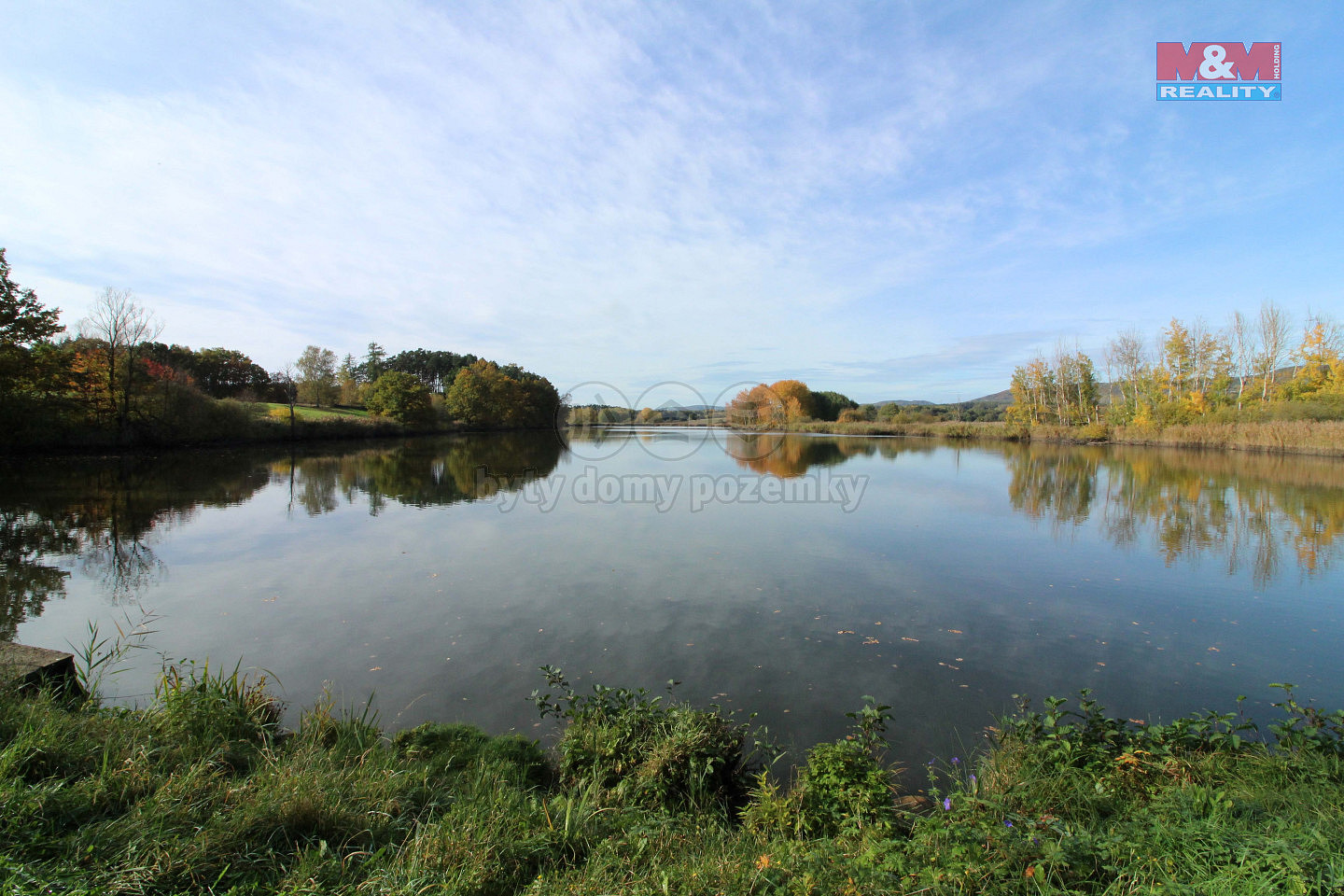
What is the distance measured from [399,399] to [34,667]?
49.6m

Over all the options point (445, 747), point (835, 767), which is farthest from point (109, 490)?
point (835, 767)

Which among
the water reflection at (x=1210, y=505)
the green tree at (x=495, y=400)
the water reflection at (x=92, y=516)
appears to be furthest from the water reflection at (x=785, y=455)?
the green tree at (x=495, y=400)

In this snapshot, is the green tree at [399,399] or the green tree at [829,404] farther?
the green tree at [829,404]

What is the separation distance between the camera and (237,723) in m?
3.54

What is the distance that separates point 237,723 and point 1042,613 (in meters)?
7.74

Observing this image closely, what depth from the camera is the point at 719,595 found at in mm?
7059

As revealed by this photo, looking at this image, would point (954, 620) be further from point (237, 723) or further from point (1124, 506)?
point (1124, 506)

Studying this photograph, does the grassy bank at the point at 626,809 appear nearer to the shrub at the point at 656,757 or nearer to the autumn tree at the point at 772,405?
the shrub at the point at 656,757

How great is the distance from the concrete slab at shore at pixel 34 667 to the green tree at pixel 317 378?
6439 centimetres

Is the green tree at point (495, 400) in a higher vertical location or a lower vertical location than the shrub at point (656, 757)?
higher

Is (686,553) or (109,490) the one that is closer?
(686,553)

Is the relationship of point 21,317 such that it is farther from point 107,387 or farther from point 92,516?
point 92,516

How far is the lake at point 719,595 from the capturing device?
468 centimetres

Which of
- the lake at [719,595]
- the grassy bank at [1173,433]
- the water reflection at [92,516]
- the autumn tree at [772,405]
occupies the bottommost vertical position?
the lake at [719,595]
